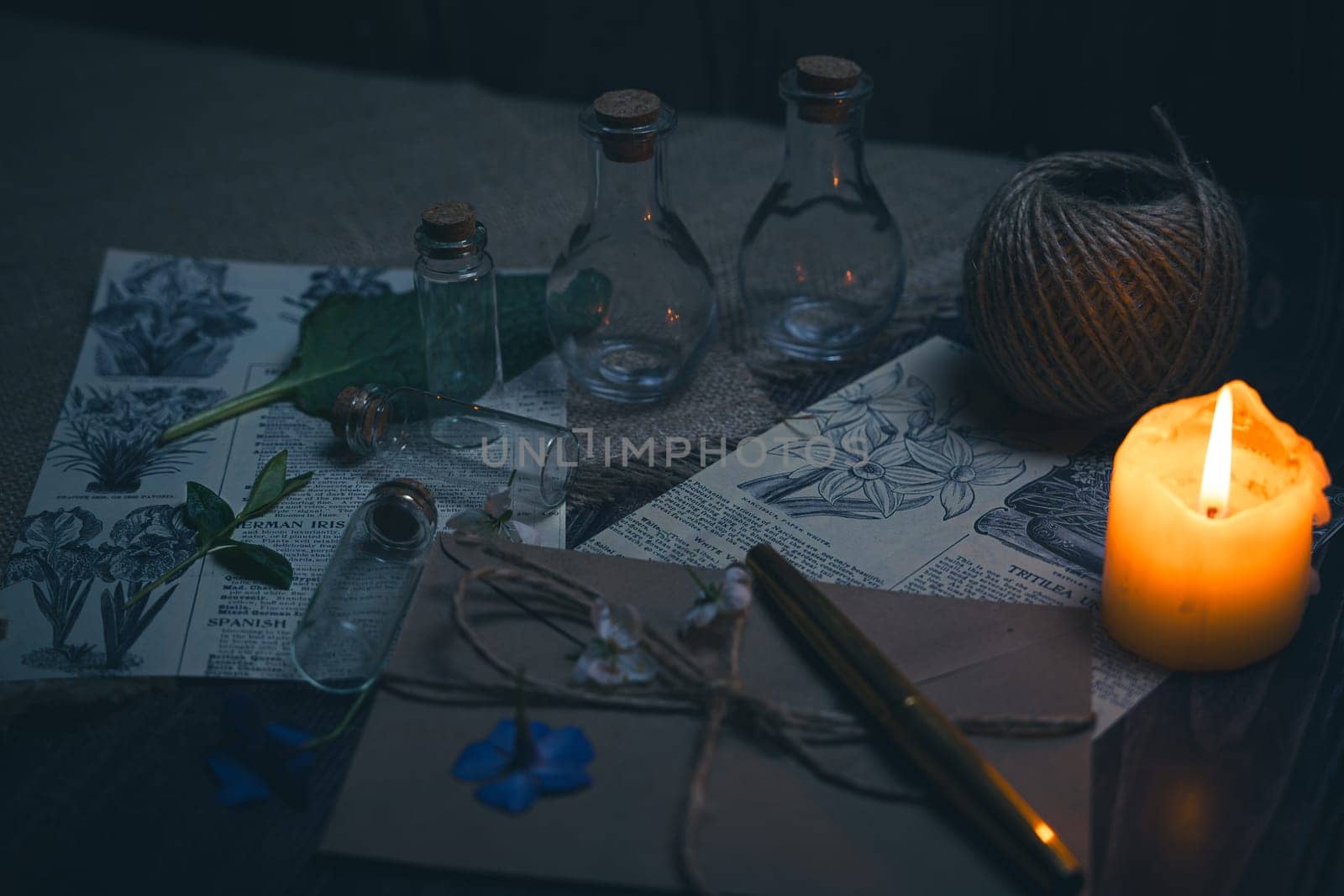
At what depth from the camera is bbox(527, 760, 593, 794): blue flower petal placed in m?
Result: 0.56

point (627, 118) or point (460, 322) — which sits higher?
point (627, 118)

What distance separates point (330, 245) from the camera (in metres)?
1.07

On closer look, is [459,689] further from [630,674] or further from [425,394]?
[425,394]

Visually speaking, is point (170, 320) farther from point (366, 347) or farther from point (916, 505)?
point (916, 505)

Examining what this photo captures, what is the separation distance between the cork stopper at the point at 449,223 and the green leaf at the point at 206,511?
0.72 ft

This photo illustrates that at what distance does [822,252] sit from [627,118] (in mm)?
224

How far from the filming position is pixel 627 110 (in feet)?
2.54

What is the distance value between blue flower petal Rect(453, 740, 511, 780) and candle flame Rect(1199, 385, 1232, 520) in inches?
14.2

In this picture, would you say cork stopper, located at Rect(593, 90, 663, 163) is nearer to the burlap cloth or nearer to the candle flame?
the burlap cloth

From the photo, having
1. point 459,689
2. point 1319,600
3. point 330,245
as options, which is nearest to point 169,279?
point 330,245

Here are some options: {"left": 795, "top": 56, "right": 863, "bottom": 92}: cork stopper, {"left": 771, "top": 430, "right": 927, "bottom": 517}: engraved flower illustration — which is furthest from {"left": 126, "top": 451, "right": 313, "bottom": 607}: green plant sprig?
{"left": 795, "top": 56, "right": 863, "bottom": 92}: cork stopper

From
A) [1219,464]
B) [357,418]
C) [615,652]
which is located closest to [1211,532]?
[1219,464]

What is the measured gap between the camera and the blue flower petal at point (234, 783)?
0.57 meters

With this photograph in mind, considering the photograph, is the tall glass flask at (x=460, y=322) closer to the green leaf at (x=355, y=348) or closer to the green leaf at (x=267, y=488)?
the green leaf at (x=355, y=348)
